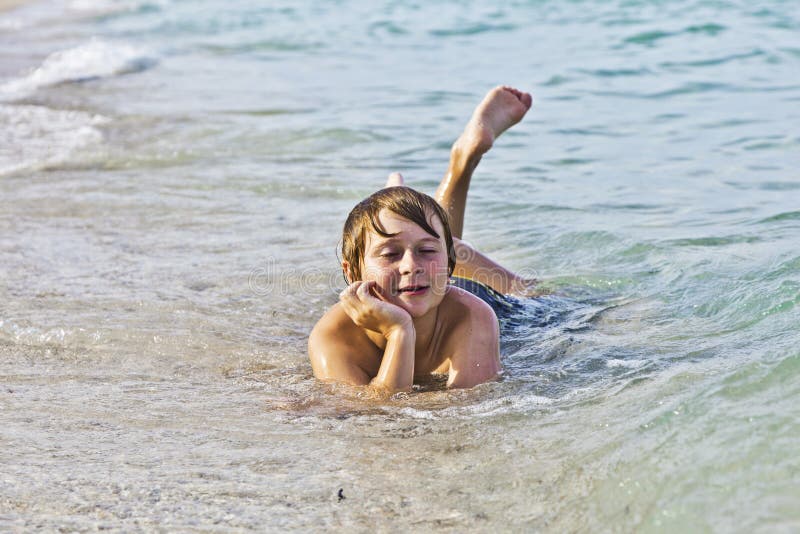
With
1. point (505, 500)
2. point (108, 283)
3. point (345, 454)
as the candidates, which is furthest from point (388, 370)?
point (108, 283)

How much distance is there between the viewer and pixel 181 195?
20.1 ft

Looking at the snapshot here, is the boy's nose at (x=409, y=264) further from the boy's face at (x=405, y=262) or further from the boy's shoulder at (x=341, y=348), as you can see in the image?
the boy's shoulder at (x=341, y=348)

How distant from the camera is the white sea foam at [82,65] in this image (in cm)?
1040

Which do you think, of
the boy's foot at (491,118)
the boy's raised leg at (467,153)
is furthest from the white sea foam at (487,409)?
the boy's foot at (491,118)

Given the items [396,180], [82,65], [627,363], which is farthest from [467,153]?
[82,65]

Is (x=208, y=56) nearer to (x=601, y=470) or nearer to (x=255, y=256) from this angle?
(x=255, y=256)

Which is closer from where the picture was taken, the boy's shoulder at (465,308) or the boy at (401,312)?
the boy at (401,312)

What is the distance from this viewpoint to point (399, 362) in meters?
3.28

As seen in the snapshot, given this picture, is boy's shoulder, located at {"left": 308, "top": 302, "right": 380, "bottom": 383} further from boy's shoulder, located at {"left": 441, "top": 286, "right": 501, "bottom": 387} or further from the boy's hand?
boy's shoulder, located at {"left": 441, "top": 286, "right": 501, "bottom": 387}

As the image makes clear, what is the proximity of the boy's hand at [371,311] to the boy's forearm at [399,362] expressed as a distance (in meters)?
0.02

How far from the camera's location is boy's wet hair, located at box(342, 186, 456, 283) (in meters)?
3.33

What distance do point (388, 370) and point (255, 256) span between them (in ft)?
6.04

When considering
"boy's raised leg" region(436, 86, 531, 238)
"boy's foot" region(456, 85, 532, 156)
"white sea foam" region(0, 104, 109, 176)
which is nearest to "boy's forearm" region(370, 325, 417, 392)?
"boy's raised leg" region(436, 86, 531, 238)

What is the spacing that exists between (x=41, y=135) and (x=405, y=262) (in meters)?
5.50
